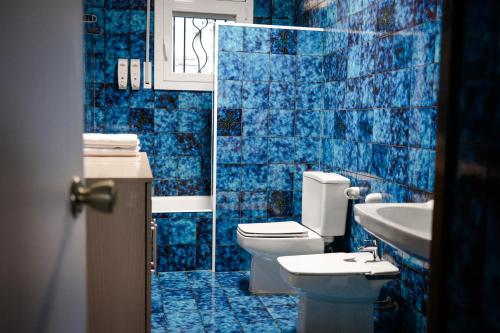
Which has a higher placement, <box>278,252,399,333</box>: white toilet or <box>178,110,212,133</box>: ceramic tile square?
<box>178,110,212,133</box>: ceramic tile square

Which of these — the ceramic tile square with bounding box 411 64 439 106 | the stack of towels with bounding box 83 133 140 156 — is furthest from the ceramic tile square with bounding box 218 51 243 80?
the ceramic tile square with bounding box 411 64 439 106

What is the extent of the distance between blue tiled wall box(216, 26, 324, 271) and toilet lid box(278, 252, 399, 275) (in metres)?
1.26

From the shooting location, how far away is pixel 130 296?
1.94 meters

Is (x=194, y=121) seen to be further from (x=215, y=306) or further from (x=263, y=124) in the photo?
(x=215, y=306)

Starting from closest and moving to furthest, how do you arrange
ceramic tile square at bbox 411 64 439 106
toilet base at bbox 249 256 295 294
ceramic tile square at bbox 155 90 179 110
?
ceramic tile square at bbox 411 64 439 106 < toilet base at bbox 249 256 295 294 < ceramic tile square at bbox 155 90 179 110

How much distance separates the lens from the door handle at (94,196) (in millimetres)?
910

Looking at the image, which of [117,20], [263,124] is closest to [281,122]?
[263,124]

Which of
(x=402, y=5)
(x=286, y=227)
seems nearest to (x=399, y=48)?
(x=402, y=5)

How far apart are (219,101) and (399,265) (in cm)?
177

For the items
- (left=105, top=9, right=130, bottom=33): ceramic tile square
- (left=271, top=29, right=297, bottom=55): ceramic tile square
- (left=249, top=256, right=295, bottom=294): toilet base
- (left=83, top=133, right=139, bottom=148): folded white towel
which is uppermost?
(left=105, top=9, right=130, bottom=33): ceramic tile square

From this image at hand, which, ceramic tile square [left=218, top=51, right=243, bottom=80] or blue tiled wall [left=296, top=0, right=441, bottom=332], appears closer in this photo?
blue tiled wall [left=296, top=0, right=441, bottom=332]

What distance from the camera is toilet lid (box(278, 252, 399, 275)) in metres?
2.68

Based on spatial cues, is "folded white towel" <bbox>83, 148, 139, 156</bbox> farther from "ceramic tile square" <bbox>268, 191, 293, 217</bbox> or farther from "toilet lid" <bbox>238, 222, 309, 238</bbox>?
"ceramic tile square" <bbox>268, 191, 293, 217</bbox>

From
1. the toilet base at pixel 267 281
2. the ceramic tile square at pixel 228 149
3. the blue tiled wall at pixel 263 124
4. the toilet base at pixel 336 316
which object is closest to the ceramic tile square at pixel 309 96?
the blue tiled wall at pixel 263 124
